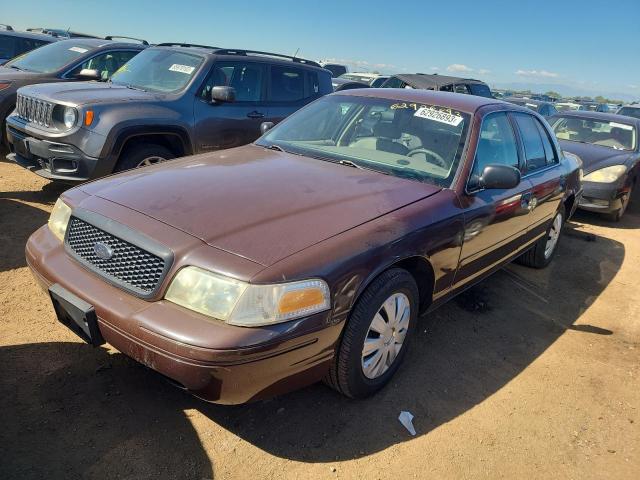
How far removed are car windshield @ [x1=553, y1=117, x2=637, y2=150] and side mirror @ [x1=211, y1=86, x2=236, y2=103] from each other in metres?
6.00

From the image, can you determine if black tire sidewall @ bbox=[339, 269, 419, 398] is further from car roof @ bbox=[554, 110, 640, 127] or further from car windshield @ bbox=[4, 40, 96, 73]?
car roof @ bbox=[554, 110, 640, 127]

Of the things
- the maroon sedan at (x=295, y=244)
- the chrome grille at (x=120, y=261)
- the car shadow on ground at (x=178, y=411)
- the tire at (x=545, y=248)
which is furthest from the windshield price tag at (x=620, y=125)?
the chrome grille at (x=120, y=261)

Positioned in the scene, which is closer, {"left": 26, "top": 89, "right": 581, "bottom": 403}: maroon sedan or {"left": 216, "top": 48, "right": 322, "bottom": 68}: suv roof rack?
{"left": 26, "top": 89, "right": 581, "bottom": 403}: maroon sedan

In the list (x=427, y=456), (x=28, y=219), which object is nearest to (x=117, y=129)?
(x=28, y=219)

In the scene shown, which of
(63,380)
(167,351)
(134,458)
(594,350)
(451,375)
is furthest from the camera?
(594,350)

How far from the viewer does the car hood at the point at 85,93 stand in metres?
4.98

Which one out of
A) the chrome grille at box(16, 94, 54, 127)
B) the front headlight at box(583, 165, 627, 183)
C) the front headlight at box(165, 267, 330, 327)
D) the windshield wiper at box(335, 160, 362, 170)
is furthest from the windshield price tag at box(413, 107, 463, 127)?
the front headlight at box(583, 165, 627, 183)

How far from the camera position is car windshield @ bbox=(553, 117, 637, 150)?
8.30 metres

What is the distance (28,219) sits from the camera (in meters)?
4.75

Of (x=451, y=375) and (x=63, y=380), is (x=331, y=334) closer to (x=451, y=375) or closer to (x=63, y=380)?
(x=451, y=375)

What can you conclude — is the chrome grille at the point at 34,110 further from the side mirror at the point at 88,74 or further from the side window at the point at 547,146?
the side window at the point at 547,146

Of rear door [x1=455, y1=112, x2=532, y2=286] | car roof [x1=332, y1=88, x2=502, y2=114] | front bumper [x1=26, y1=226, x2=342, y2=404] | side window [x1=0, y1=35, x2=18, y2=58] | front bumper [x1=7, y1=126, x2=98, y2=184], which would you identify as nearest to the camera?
front bumper [x1=26, y1=226, x2=342, y2=404]

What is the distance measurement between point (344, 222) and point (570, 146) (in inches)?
277

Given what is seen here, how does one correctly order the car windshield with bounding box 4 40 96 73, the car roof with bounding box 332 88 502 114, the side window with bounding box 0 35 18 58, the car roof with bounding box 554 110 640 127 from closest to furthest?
the car roof with bounding box 332 88 502 114 → the car windshield with bounding box 4 40 96 73 → the car roof with bounding box 554 110 640 127 → the side window with bounding box 0 35 18 58
